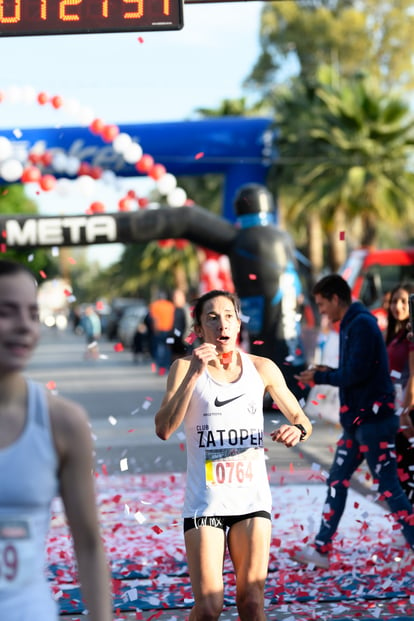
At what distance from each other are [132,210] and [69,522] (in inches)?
506

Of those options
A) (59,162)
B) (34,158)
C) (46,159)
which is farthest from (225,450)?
(59,162)

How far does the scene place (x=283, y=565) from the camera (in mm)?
7043

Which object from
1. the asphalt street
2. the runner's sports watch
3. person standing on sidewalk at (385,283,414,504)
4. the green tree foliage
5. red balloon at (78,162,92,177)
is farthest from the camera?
the green tree foliage

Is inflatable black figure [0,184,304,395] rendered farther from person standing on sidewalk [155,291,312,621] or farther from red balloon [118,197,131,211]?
person standing on sidewalk [155,291,312,621]

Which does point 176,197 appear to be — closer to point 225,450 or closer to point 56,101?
point 56,101

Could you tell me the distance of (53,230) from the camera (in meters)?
14.6

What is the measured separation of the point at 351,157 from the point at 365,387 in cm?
2844

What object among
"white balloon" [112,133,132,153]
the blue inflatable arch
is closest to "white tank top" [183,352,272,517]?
"white balloon" [112,133,132,153]

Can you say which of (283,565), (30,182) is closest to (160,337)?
(30,182)

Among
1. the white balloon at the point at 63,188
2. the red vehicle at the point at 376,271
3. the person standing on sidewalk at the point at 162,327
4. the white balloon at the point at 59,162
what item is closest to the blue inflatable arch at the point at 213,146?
the white balloon at the point at 59,162

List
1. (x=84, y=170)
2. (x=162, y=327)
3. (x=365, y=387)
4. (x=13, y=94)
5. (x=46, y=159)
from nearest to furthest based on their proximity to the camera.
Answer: (x=365, y=387) → (x=13, y=94) → (x=46, y=159) → (x=84, y=170) → (x=162, y=327)

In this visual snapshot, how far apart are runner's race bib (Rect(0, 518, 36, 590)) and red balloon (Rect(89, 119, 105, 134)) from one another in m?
13.3

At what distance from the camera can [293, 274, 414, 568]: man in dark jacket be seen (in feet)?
21.8

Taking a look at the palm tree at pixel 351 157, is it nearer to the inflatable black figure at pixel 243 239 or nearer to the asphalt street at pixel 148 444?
the asphalt street at pixel 148 444
